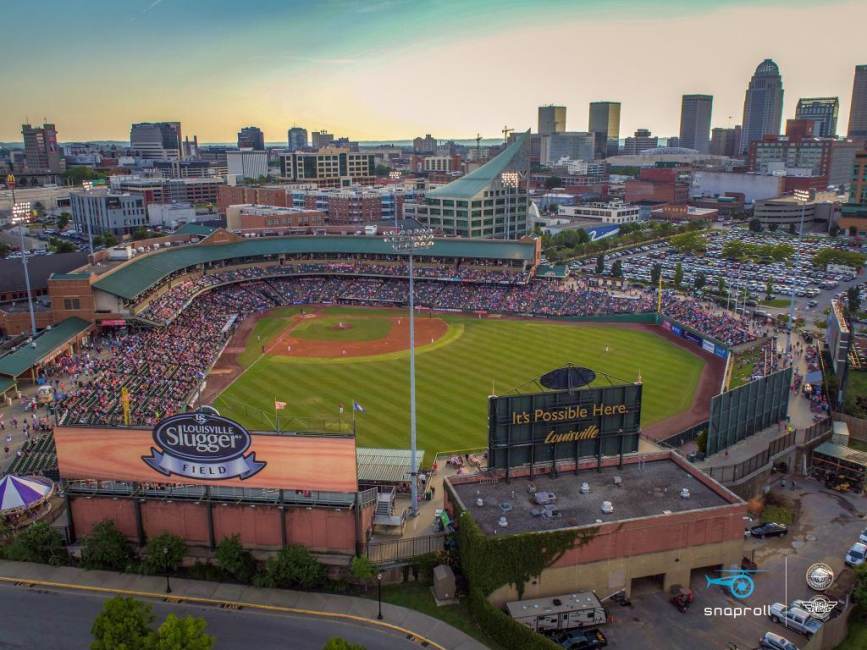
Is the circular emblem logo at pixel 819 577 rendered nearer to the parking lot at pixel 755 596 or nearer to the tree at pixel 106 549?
the parking lot at pixel 755 596

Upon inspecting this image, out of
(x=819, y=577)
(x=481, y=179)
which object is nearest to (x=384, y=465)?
(x=819, y=577)

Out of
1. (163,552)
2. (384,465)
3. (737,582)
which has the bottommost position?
(737,582)

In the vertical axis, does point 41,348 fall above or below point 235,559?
above

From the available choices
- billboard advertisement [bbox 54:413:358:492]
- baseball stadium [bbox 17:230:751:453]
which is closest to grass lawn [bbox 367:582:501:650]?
billboard advertisement [bbox 54:413:358:492]

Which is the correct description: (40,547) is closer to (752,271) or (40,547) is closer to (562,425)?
(562,425)

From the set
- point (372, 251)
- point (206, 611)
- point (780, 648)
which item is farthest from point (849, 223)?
point (206, 611)

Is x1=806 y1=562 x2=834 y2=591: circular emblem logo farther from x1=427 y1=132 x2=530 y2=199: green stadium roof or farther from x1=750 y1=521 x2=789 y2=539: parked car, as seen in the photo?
x1=427 y1=132 x2=530 y2=199: green stadium roof
